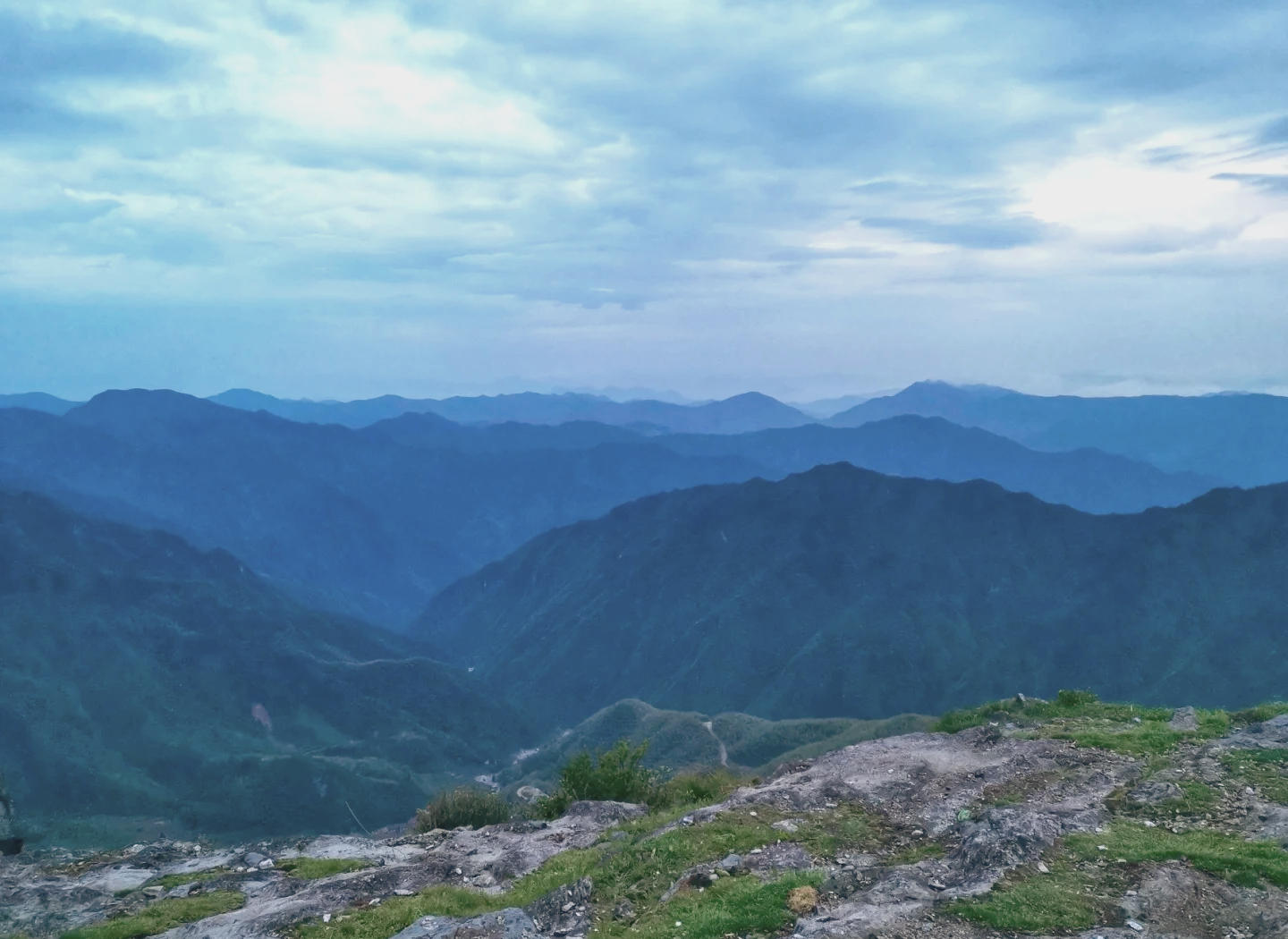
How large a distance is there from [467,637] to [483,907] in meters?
195

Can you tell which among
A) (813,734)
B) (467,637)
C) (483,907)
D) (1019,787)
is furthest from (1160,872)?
(467,637)

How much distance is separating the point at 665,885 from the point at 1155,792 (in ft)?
27.1

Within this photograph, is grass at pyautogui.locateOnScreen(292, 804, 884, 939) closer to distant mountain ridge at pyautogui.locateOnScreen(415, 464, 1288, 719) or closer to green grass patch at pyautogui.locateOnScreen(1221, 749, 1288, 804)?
green grass patch at pyautogui.locateOnScreen(1221, 749, 1288, 804)

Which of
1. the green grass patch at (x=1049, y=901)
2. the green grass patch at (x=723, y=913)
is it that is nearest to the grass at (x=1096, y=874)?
the green grass patch at (x=1049, y=901)

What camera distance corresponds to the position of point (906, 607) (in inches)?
5536

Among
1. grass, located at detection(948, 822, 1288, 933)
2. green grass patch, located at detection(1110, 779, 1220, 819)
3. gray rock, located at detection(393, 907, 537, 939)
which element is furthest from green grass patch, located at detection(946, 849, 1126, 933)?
gray rock, located at detection(393, 907, 537, 939)

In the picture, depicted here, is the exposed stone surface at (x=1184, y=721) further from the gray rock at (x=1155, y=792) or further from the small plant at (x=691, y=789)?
the small plant at (x=691, y=789)

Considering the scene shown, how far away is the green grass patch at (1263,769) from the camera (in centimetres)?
1298

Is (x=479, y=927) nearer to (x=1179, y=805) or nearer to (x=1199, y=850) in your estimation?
(x=1199, y=850)

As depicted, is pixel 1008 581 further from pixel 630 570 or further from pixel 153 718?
pixel 153 718

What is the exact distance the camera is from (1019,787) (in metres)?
14.7

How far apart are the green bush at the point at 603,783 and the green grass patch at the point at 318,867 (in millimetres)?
4850

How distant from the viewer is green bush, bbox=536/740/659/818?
19734mm

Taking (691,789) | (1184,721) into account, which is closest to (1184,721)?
(1184,721)
